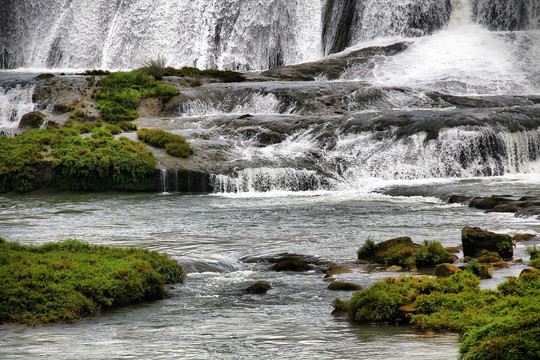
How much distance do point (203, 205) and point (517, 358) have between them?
1954 cm

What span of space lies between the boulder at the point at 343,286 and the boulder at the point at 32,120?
27.7m

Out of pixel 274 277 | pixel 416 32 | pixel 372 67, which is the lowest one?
pixel 274 277

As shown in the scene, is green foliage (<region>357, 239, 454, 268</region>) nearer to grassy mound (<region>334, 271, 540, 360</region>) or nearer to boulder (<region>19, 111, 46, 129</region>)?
grassy mound (<region>334, 271, 540, 360</region>)

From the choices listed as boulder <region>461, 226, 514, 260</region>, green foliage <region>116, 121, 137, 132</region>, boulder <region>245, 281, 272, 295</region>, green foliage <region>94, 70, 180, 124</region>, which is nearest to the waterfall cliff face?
green foliage <region>94, 70, 180, 124</region>

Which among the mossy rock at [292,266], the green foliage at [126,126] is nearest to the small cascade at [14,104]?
the green foliage at [126,126]

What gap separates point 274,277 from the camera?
12703 mm

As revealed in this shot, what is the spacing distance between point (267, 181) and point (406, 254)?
1552cm

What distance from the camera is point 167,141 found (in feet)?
100

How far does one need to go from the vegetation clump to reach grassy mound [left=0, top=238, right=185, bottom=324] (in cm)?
380

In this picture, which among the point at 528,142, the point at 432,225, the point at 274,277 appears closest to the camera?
the point at 274,277

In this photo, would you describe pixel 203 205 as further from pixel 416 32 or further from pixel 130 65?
pixel 130 65

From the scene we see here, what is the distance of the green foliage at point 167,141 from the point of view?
2972 cm

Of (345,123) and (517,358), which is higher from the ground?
(345,123)

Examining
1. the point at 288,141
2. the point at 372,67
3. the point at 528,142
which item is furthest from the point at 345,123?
the point at 372,67
